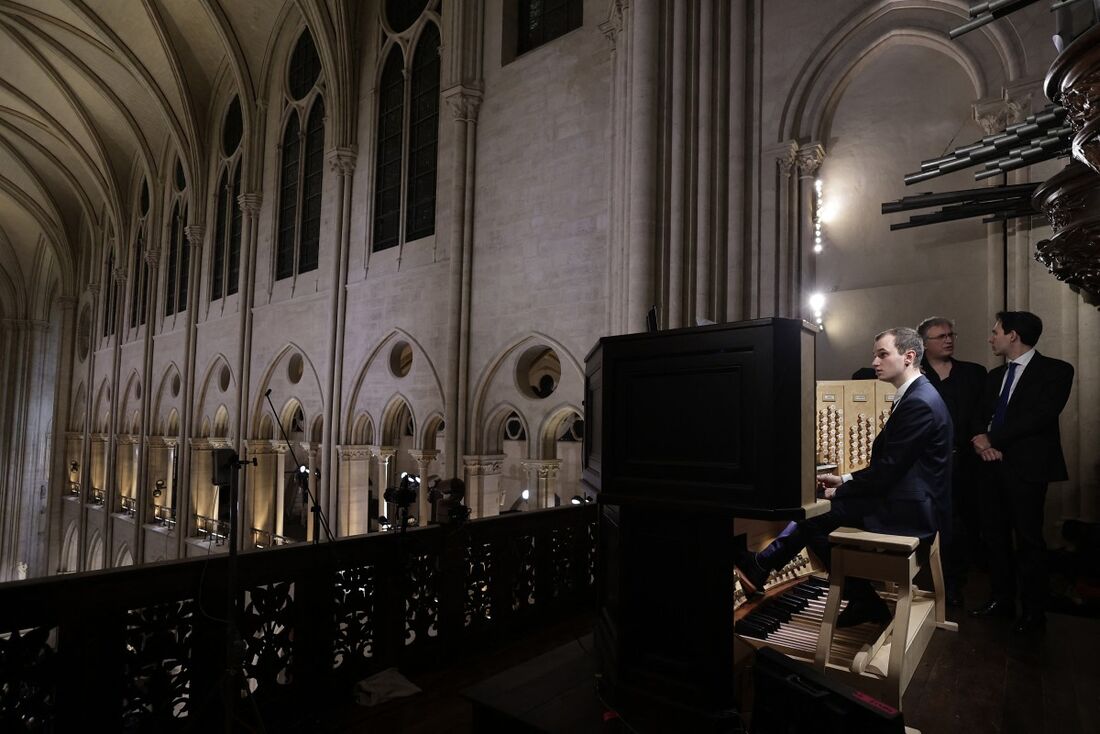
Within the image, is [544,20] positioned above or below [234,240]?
above

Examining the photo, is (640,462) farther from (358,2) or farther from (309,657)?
(358,2)

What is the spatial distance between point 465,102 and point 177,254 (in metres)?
13.2

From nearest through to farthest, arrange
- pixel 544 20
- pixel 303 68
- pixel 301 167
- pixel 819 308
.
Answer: pixel 819 308, pixel 544 20, pixel 301 167, pixel 303 68

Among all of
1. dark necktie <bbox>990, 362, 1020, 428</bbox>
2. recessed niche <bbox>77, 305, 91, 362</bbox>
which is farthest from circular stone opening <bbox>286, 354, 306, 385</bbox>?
recessed niche <bbox>77, 305, 91, 362</bbox>

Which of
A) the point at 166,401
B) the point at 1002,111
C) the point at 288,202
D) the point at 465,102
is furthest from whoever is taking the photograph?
the point at 166,401

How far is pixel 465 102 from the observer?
973 cm

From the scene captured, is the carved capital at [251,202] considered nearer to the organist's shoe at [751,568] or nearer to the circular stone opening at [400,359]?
the circular stone opening at [400,359]

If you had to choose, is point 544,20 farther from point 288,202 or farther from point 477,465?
point 288,202

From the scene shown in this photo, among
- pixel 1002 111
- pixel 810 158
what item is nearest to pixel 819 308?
pixel 810 158

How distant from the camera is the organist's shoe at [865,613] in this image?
9.05 feet

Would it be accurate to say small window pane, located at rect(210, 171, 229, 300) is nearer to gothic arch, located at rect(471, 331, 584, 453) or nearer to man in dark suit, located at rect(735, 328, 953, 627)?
gothic arch, located at rect(471, 331, 584, 453)

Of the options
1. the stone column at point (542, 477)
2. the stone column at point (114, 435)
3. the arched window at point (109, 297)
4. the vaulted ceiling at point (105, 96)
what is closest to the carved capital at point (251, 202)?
the vaulted ceiling at point (105, 96)

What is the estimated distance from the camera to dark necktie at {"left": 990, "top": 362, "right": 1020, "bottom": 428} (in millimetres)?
3760

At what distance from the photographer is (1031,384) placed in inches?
140
